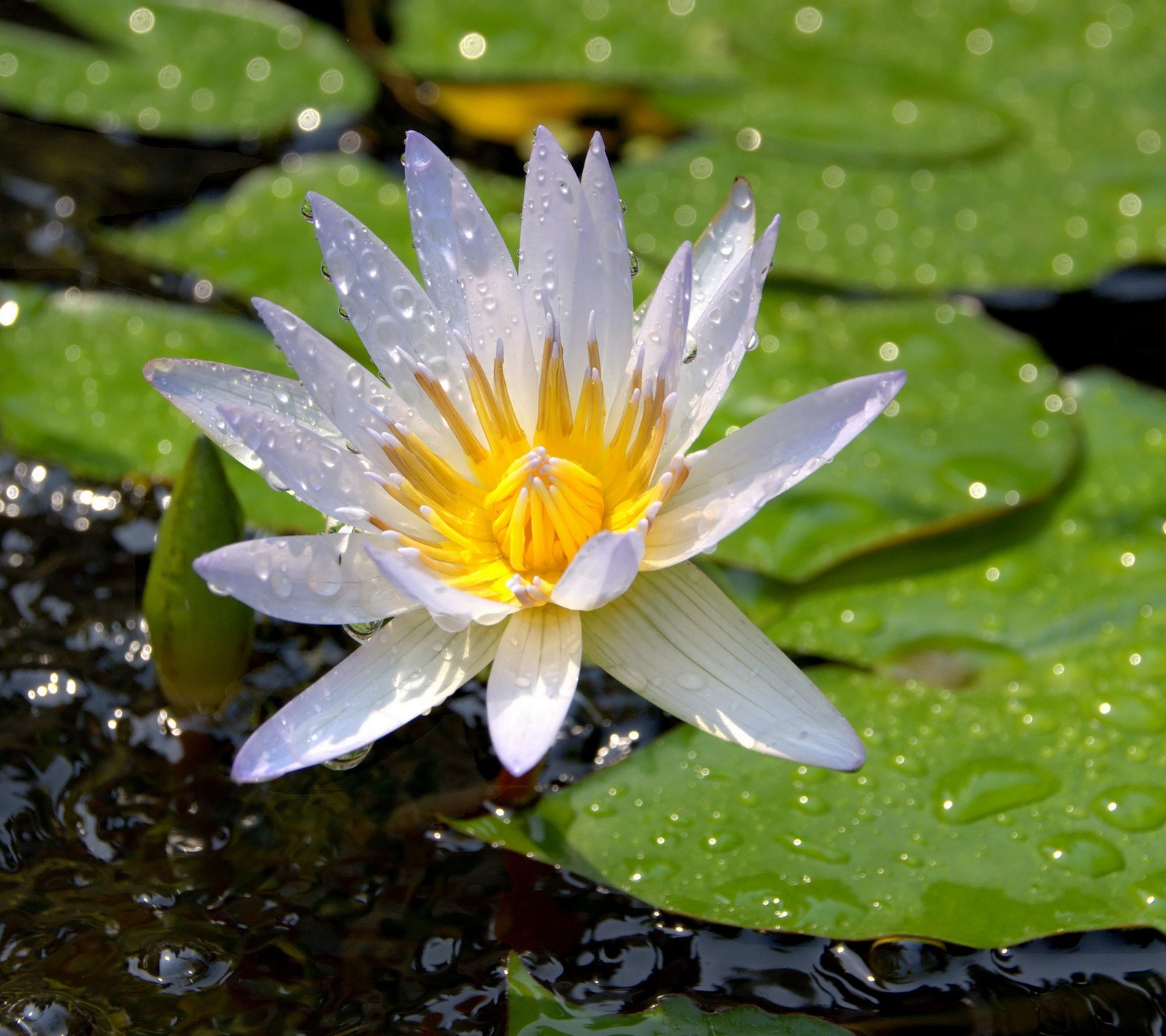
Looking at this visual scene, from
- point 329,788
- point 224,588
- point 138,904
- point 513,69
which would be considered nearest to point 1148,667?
point 329,788

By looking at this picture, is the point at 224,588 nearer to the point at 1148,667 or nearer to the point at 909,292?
the point at 1148,667

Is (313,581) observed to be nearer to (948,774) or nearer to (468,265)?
(468,265)

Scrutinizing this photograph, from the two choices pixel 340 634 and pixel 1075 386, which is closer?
pixel 340 634

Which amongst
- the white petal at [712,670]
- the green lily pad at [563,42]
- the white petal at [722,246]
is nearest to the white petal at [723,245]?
the white petal at [722,246]

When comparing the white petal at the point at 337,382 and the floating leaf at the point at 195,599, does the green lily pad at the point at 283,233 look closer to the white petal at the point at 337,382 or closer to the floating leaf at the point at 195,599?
the floating leaf at the point at 195,599

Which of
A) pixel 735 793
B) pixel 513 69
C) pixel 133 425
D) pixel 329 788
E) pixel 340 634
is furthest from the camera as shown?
pixel 513 69

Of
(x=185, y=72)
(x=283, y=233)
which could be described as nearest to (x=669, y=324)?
(x=283, y=233)

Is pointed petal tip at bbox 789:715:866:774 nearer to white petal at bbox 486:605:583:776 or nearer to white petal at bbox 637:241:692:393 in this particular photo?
white petal at bbox 486:605:583:776

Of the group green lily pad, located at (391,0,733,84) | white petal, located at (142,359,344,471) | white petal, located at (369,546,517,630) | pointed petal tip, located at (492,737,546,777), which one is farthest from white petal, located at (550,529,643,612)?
green lily pad, located at (391,0,733,84)
